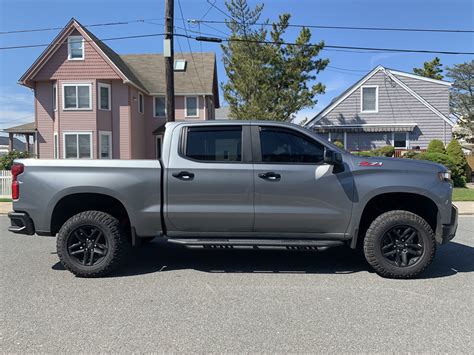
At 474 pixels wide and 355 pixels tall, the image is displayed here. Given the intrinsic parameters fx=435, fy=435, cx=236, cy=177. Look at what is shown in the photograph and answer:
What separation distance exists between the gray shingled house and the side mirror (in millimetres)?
21653

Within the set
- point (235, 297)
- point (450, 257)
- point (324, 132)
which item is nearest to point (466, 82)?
point (324, 132)

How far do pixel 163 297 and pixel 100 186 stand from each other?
1.62 meters

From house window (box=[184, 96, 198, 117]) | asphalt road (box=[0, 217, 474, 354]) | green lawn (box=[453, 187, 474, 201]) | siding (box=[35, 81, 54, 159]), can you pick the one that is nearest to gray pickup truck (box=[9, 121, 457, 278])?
asphalt road (box=[0, 217, 474, 354])

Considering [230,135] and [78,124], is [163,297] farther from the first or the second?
[78,124]

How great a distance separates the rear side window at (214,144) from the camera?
5.53m

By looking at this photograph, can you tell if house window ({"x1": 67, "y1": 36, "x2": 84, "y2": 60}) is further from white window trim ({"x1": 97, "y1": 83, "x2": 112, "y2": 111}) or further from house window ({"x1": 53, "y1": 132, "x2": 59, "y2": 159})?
house window ({"x1": 53, "y1": 132, "x2": 59, "y2": 159})

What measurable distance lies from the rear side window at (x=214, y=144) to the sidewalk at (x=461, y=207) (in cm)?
867

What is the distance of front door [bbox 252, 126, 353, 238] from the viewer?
536cm

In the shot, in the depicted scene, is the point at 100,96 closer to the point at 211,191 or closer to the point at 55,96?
the point at 55,96

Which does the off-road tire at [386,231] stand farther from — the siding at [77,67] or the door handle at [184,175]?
the siding at [77,67]

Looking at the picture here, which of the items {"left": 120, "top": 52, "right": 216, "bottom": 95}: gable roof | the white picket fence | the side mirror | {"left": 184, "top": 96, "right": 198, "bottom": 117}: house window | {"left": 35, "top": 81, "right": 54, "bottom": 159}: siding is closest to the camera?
the side mirror

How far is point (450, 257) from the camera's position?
667cm

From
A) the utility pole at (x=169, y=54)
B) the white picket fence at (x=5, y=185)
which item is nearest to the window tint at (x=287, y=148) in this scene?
the utility pole at (x=169, y=54)

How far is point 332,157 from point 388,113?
2316cm
